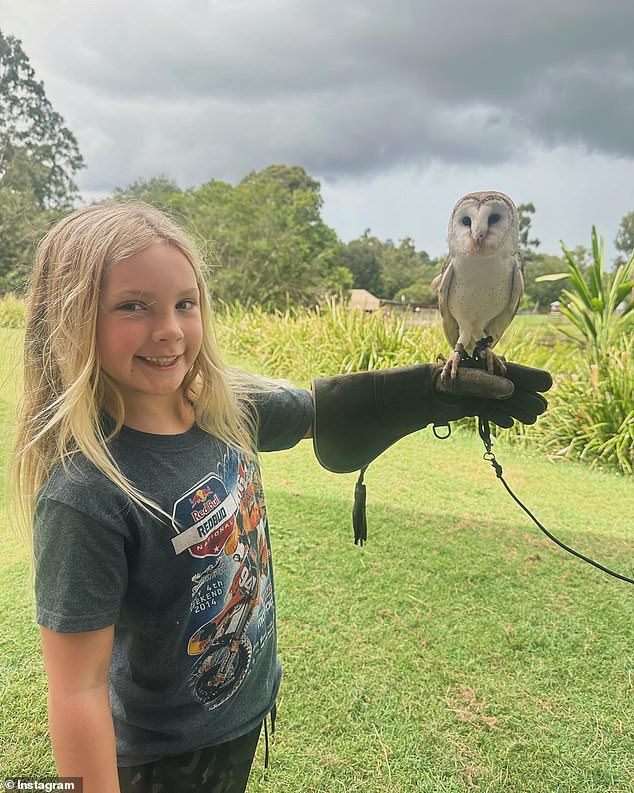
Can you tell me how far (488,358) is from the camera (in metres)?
1.23

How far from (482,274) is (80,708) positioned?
107 centimetres

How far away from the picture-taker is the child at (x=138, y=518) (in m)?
0.67

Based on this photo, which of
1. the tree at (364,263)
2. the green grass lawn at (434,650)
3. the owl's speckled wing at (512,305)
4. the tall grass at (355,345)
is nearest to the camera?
the owl's speckled wing at (512,305)

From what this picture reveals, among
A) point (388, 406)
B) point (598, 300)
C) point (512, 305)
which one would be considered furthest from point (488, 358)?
point (598, 300)

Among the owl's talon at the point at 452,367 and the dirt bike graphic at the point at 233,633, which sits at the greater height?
the owl's talon at the point at 452,367

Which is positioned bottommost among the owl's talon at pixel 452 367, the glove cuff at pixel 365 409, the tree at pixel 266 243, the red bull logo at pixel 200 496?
the red bull logo at pixel 200 496

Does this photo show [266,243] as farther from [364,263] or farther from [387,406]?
[387,406]

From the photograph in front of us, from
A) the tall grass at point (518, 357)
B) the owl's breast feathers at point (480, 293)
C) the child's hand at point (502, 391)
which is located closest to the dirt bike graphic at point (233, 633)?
the child's hand at point (502, 391)

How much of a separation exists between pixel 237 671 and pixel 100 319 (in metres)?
0.54

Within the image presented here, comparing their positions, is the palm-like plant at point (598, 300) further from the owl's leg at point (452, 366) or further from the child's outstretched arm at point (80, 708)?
the child's outstretched arm at point (80, 708)

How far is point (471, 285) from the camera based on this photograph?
1.25 meters

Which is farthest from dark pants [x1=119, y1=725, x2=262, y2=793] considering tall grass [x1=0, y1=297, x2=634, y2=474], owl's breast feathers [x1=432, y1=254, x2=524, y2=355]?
tall grass [x1=0, y1=297, x2=634, y2=474]

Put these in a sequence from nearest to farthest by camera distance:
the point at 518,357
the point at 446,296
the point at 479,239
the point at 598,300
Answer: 1. the point at 479,239
2. the point at 446,296
3. the point at 598,300
4. the point at 518,357

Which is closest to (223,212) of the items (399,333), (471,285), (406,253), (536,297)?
(406,253)
